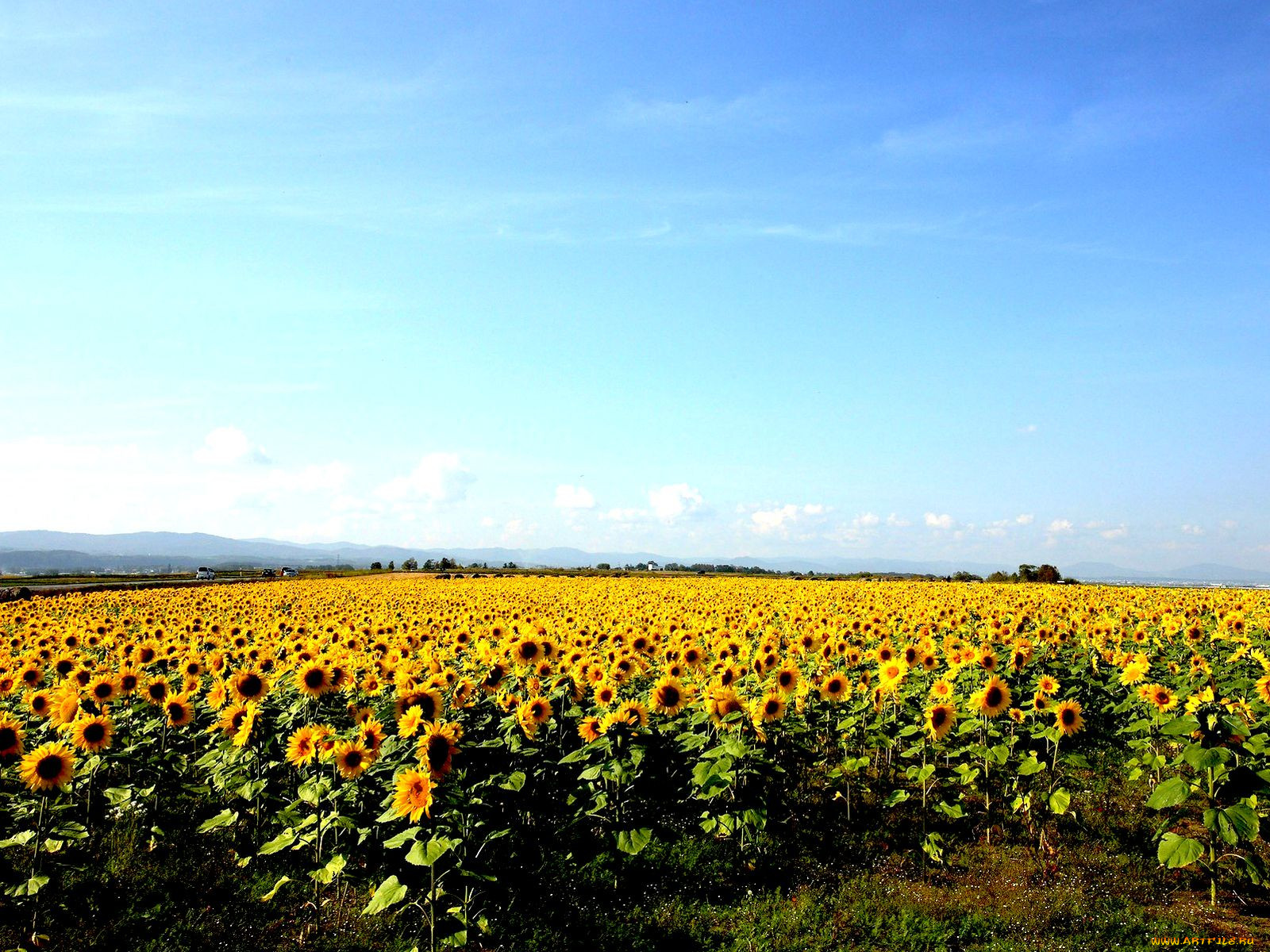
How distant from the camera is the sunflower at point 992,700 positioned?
881 cm

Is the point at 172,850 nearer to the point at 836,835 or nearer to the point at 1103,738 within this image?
the point at 836,835

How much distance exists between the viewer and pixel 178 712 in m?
8.79

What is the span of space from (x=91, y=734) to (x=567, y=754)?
482 cm

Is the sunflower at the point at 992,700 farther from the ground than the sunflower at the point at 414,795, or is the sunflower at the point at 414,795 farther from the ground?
the sunflower at the point at 992,700

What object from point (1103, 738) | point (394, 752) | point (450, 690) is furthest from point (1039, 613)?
point (394, 752)

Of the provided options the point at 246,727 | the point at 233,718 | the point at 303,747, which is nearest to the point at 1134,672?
the point at 303,747

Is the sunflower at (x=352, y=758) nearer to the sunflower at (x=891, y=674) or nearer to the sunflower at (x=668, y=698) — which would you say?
the sunflower at (x=668, y=698)

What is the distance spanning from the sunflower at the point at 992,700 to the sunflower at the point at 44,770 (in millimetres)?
9234

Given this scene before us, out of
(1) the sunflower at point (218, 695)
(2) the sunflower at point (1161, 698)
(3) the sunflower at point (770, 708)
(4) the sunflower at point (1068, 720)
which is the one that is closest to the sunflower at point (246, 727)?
(1) the sunflower at point (218, 695)

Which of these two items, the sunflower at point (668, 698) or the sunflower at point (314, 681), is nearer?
the sunflower at point (314, 681)

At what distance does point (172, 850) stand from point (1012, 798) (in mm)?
9586

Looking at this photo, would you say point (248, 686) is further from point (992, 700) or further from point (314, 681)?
point (992, 700)

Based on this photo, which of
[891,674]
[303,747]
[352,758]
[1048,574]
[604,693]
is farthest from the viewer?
[1048,574]

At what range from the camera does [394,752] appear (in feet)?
24.1
